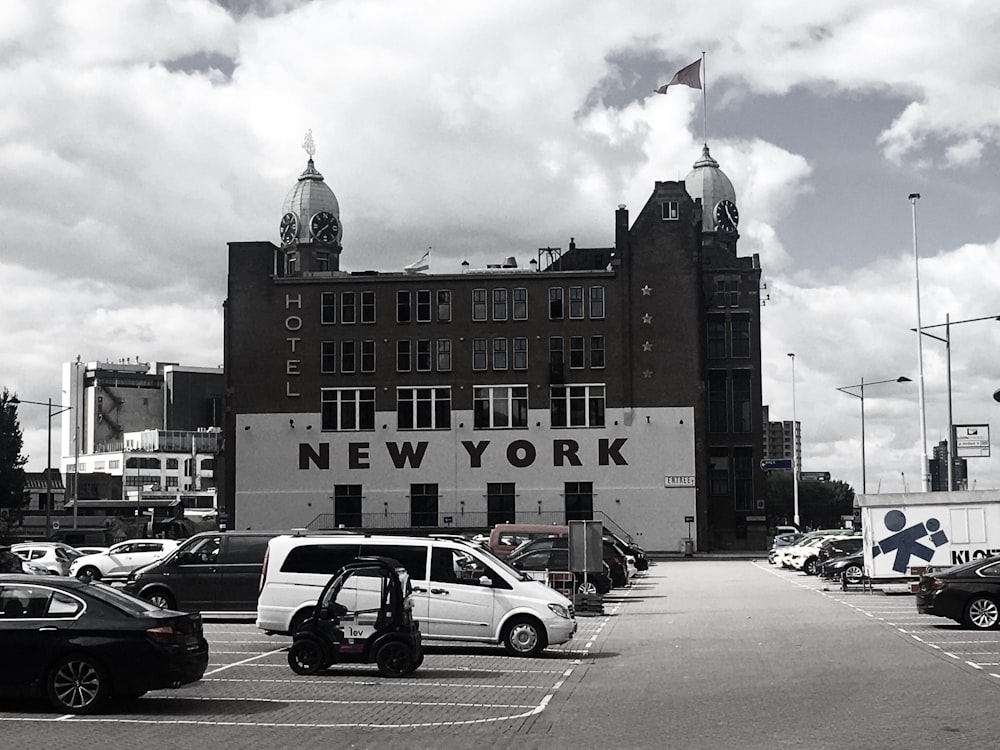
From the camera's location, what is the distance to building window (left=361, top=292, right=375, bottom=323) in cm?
8388

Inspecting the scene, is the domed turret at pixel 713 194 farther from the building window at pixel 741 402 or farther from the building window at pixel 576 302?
the building window at pixel 576 302

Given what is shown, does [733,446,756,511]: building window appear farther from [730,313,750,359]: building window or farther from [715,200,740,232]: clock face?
[715,200,740,232]: clock face

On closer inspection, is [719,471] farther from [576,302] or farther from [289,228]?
[289,228]

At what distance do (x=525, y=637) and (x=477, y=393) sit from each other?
200 feet

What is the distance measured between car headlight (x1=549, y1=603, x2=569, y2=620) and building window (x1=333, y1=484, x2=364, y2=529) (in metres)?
60.6

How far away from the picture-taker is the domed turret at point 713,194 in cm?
12738

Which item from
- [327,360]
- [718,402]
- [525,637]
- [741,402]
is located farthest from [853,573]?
[718,402]

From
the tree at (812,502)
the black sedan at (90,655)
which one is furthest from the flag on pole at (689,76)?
the tree at (812,502)

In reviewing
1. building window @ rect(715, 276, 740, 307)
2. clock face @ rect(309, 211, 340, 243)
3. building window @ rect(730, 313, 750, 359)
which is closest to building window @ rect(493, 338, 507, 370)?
building window @ rect(730, 313, 750, 359)

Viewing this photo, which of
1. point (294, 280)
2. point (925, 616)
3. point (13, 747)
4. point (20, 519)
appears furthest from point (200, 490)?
point (13, 747)

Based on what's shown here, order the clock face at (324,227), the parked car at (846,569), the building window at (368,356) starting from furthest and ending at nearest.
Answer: the clock face at (324,227), the building window at (368,356), the parked car at (846,569)

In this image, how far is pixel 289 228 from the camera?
139 m

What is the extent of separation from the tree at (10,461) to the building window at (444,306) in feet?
91.6

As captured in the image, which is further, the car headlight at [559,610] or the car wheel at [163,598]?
the car wheel at [163,598]
